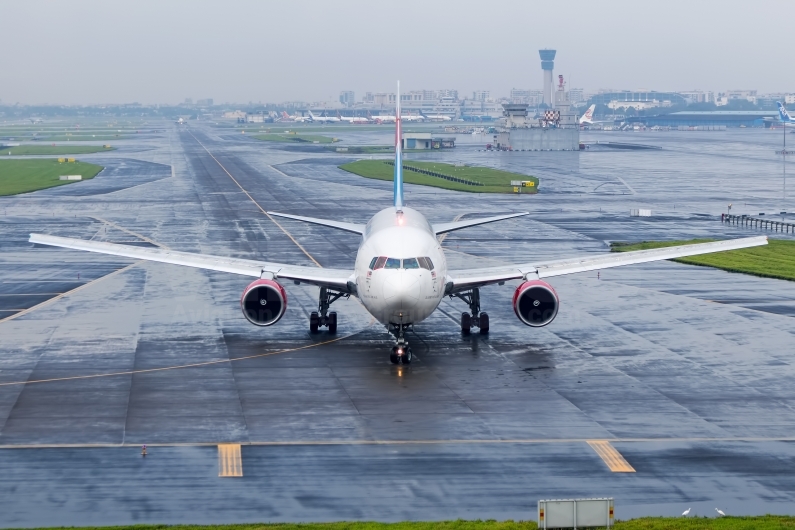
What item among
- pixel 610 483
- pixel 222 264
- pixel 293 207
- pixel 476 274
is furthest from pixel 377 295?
pixel 293 207

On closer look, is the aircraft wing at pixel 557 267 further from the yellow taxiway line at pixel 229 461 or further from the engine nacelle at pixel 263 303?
the yellow taxiway line at pixel 229 461

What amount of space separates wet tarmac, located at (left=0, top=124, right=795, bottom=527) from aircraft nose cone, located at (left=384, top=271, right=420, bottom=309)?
8.79ft

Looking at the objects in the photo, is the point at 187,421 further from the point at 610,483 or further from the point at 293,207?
the point at 293,207

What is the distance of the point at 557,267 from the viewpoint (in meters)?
42.9

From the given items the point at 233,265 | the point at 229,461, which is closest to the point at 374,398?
the point at 229,461

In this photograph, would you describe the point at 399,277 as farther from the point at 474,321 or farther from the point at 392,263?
the point at 474,321

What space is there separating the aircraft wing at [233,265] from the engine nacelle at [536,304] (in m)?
6.53

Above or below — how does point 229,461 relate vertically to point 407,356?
below

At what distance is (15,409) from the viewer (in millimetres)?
32062

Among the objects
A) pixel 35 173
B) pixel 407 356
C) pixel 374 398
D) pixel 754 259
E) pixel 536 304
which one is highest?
pixel 35 173

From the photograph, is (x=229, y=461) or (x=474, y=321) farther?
(x=474, y=321)

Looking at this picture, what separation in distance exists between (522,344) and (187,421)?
1580 cm

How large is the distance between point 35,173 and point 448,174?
55.9m

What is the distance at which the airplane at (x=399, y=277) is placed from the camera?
36250 mm
